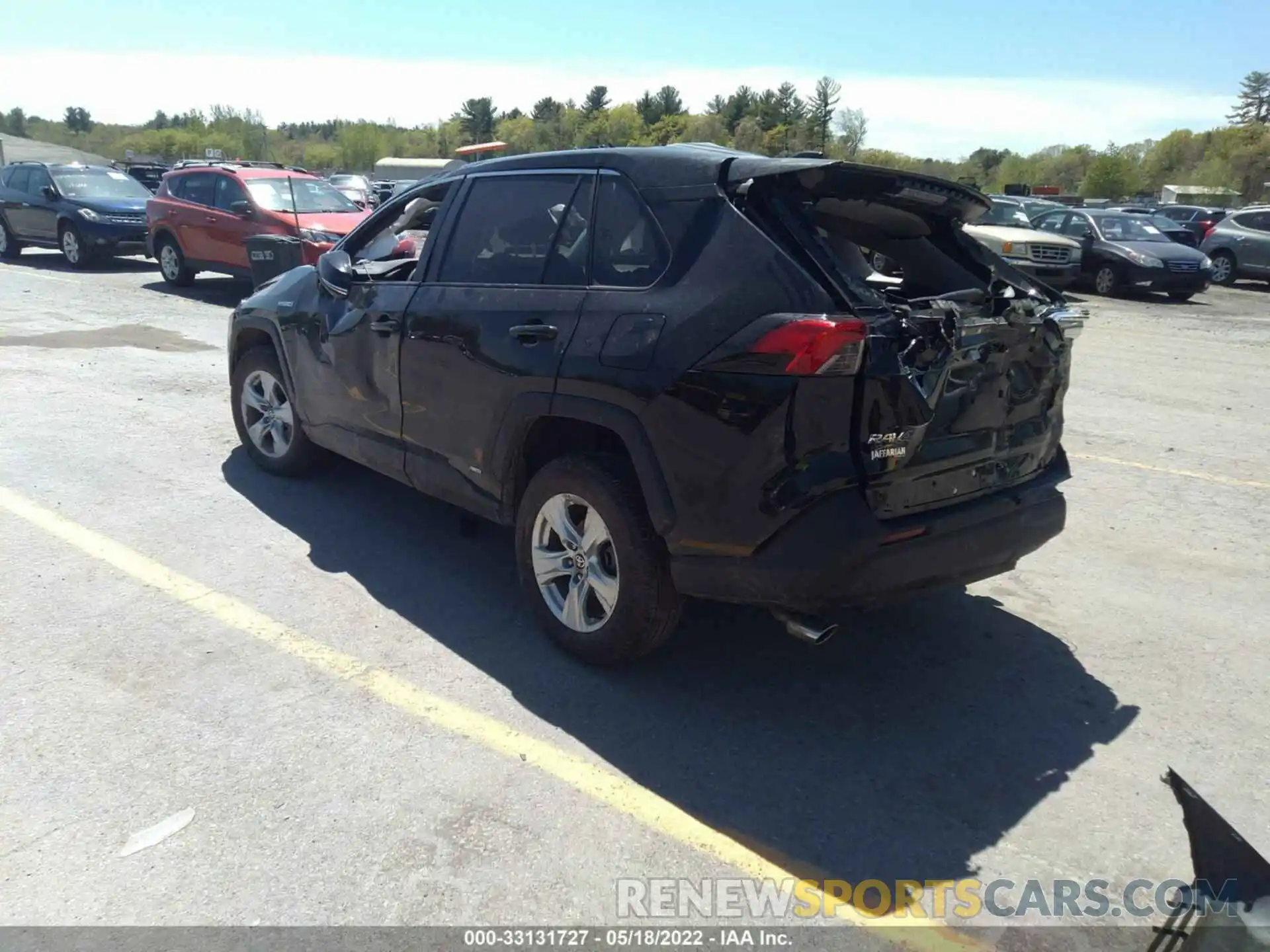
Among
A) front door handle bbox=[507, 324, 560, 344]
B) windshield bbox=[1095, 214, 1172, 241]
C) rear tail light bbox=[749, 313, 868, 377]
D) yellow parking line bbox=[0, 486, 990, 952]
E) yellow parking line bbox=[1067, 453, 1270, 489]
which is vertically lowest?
yellow parking line bbox=[0, 486, 990, 952]

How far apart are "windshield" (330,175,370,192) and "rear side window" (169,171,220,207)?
27.3 feet

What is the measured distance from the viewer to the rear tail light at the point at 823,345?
10.5 feet

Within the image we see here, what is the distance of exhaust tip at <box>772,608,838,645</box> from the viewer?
3422mm

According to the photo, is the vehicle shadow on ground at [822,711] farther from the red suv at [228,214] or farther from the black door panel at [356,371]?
the red suv at [228,214]

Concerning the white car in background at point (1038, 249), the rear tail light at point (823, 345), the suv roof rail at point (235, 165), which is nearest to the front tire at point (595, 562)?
the rear tail light at point (823, 345)

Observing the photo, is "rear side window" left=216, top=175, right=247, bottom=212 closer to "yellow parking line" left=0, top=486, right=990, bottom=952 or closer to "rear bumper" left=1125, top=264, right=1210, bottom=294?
"yellow parking line" left=0, top=486, right=990, bottom=952

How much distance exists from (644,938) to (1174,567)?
379 cm

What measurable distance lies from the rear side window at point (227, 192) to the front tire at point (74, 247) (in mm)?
4866

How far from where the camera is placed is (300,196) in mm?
14742

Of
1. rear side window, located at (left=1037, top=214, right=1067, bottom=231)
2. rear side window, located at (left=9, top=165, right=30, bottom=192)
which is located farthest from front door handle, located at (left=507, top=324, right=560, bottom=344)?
rear side window, located at (left=9, top=165, right=30, bottom=192)

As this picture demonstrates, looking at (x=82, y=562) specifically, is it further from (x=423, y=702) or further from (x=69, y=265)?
(x=69, y=265)

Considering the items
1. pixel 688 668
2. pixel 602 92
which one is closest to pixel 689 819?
pixel 688 668

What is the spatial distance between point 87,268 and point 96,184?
5.28 ft

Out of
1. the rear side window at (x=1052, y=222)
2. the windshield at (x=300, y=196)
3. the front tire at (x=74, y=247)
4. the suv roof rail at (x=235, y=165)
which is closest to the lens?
the windshield at (x=300, y=196)
